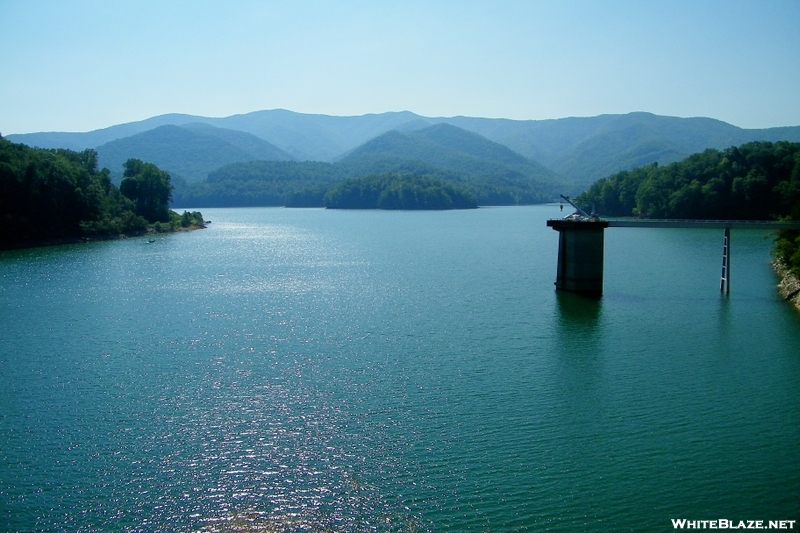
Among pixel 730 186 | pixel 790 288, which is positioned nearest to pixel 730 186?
pixel 730 186

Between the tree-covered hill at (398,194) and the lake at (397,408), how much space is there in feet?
454

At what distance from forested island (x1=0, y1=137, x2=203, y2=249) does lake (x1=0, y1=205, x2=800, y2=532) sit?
94.1 feet

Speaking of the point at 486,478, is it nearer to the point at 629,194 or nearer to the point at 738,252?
the point at 738,252

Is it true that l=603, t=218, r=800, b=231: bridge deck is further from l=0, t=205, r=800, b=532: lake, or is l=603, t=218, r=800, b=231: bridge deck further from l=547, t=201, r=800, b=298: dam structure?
l=0, t=205, r=800, b=532: lake

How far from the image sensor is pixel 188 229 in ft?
333

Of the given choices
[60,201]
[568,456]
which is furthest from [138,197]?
[568,456]

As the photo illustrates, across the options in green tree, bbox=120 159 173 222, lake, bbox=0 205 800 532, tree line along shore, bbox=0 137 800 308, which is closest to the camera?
lake, bbox=0 205 800 532

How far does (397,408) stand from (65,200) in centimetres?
6569

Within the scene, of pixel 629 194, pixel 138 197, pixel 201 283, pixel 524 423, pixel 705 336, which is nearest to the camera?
pixel 524 423

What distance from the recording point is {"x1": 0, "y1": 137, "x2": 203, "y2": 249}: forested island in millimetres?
68062

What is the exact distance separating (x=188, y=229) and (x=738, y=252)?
240 ft

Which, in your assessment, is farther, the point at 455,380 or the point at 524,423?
the point at 455,380

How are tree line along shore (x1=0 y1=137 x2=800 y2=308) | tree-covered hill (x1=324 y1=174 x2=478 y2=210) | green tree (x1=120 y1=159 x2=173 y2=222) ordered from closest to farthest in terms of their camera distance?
tree line along shore (x1=0 y1=137 x2=800 y2=308) → green tree (x1=120 y1=159 x2=173 y2=222) → tree-covered hill (x1=324 y1=174 x2=478 y2=210)

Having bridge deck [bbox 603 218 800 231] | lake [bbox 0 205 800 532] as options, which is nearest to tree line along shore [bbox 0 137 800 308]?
bridge deck [bbox 603 218 800 231]
